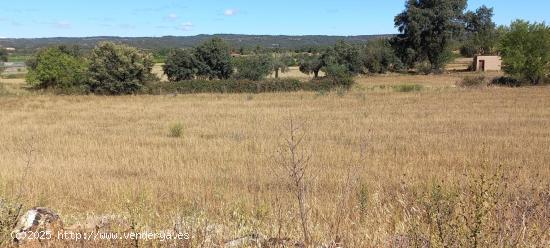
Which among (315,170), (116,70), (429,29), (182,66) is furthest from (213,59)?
(315,170)

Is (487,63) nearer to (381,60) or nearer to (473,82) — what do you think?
(381,60)

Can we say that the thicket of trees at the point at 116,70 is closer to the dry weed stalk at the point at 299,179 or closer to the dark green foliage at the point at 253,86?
the dark green foliage at the point at 253,86

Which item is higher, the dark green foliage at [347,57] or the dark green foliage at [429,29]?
the dark green foliage at [429,29]

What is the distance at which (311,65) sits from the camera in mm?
79875

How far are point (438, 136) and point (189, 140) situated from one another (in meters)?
7.71

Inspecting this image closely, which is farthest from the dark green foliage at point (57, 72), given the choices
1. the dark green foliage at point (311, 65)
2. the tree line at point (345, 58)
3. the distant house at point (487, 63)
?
the distant house at point (487, 63)

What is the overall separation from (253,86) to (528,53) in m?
24.5

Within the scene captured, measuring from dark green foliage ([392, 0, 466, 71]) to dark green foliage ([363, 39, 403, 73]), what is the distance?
242 centimetres

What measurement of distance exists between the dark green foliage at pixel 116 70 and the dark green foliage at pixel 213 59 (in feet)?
64.0

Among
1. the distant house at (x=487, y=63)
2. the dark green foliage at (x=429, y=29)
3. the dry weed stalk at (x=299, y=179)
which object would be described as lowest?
the dry weed stalk at (x=299, y=179)

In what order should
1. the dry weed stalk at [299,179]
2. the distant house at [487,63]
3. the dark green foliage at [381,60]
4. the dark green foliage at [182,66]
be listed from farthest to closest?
the dark green foliage at [381,60], the distant house at [487,63], the dark green foliage at [182,66], the dry weed stalk at [299,179]

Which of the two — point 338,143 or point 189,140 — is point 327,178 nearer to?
point 338,143

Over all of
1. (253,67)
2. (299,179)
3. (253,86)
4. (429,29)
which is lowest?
(253,86)

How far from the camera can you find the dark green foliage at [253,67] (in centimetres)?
6556
